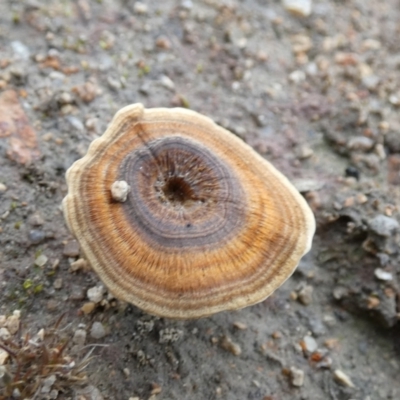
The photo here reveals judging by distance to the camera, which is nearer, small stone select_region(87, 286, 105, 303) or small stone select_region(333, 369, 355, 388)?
small stone select_region(87, 286, 105, 303)

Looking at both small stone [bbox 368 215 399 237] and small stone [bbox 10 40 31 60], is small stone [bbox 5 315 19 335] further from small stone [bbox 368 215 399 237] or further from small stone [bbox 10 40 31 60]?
small stone [bbox 368 215 399 237]

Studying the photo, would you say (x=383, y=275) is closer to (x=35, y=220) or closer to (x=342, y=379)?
(x=342, y=379)

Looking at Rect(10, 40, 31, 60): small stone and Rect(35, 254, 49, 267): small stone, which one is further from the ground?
Rect(10, 40, 31, 60): small stone

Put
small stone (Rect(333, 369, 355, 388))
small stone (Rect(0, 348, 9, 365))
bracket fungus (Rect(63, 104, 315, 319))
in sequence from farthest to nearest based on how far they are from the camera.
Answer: small stone (Rect(333, 369, 355, 388))
small stone (Rect(0, 348, 9, 365))
bracket fungus (Rect(63, 104, 315, 319))

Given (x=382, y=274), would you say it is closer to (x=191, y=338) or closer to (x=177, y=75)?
(x=191, y=338)

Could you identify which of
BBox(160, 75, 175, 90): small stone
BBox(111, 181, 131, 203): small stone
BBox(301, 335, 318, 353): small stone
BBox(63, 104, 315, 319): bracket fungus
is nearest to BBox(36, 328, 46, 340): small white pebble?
BBox(63, 104, 315, 319): bracket fungus

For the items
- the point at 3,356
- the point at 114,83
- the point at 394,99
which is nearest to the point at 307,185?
the point at 394,99
